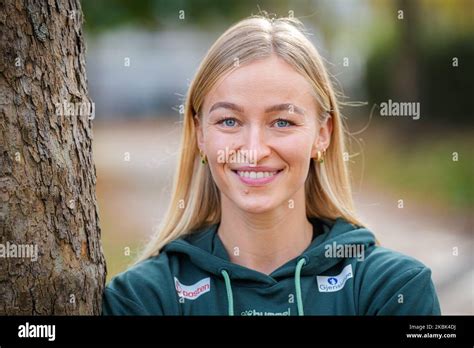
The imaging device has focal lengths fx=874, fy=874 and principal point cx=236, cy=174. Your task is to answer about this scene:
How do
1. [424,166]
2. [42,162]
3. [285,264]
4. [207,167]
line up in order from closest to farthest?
[42,162] → [285,264] → [207,167] → [424,166]

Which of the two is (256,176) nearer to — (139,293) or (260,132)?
(260,132)

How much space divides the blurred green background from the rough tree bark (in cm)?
36

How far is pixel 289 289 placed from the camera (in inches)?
114

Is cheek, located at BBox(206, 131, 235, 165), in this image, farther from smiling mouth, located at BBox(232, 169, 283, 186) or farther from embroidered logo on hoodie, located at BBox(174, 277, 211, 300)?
embroidered logo on hoodie, located at BBox(174, 277, 211, 300)

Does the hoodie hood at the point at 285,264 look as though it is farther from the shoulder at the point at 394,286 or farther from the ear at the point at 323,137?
the ear at the point at 323,137

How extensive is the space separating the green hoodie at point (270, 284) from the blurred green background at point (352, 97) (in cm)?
26

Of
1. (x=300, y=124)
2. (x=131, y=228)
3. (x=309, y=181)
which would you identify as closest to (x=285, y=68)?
(x=300, y=124)

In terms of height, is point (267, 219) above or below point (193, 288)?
above

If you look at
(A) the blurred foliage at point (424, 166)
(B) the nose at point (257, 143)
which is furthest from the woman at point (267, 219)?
(A) the blurred foliage at point (424, 166)

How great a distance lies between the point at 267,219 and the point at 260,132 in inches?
12.8

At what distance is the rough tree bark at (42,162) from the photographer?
2.67 metres

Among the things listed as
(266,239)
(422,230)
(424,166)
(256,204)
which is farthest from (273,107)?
→ (422,230)

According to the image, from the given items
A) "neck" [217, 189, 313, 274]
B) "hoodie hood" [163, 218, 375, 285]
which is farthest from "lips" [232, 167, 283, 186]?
"hoodie hood" [163, 218, 375, 285]

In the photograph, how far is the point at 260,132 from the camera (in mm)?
2822
